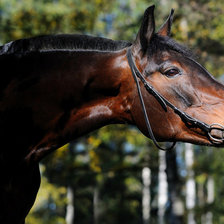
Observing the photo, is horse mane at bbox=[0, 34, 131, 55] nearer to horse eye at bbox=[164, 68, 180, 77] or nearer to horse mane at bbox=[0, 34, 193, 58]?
horse mane at bbox=[0, 34, 193, 58]

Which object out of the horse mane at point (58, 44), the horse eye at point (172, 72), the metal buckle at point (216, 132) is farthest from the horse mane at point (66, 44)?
the metal buckle at point (216, 132)

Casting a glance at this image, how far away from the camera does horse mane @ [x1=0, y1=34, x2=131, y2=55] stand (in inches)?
141

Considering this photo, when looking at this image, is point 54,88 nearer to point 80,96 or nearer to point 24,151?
point 80,96

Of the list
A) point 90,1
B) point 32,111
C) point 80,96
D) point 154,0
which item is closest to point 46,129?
point 32,111

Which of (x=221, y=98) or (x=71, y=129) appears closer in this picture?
(x=221, y=98)

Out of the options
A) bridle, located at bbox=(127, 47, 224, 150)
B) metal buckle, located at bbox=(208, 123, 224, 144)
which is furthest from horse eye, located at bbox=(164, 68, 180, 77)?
metal buckle, located at bbox=(208, 123, 224, 144)

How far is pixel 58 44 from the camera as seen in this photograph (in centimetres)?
363

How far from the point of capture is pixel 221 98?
3.27 meters

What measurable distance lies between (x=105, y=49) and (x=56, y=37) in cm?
48

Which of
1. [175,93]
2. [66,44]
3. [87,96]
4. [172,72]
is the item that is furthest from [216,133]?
[66,44]

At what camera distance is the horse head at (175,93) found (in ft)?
10.8

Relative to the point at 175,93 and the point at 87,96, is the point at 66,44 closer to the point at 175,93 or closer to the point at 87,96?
the point at 87,96

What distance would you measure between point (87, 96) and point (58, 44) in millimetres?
571

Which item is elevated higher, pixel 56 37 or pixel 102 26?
pixel 102 26
